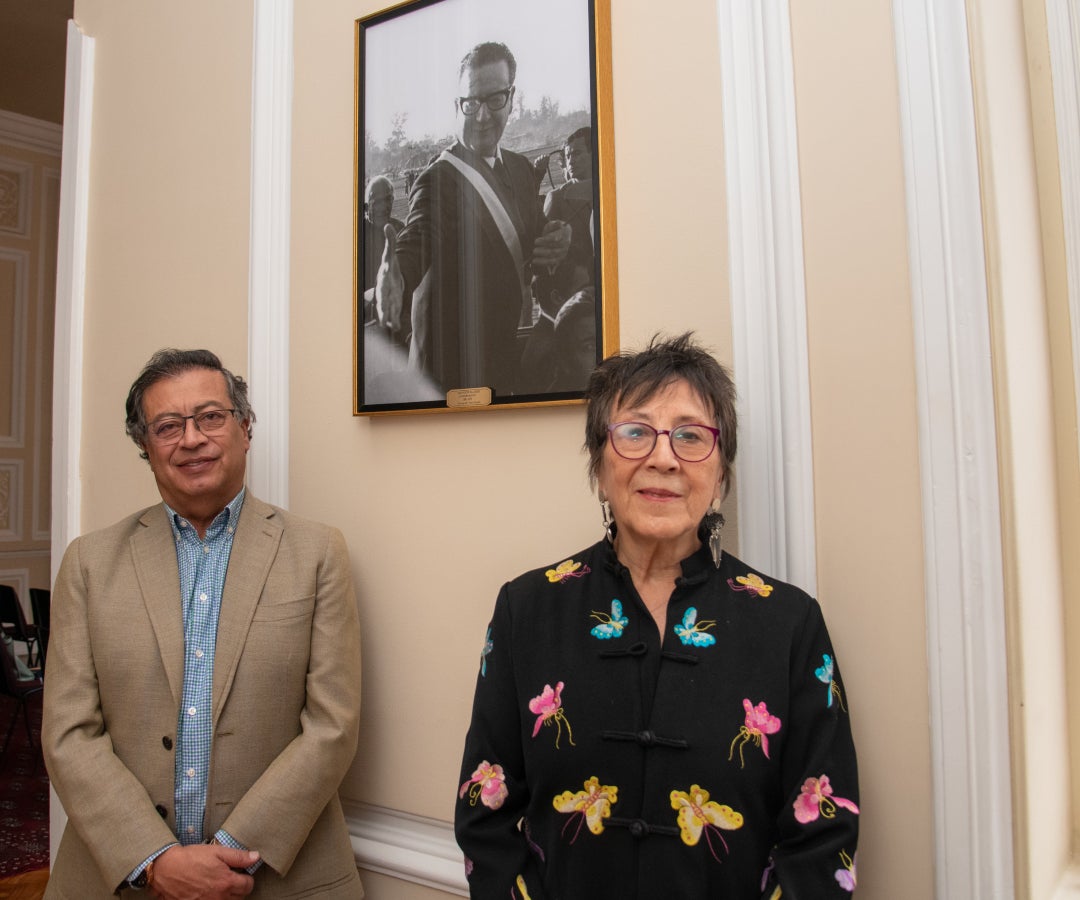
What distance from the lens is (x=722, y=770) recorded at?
124cm

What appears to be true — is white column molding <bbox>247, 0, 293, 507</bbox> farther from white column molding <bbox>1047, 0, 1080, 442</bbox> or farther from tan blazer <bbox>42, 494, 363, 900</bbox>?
white column molding <bbox>1047, 0, 1080, 442</bbox>

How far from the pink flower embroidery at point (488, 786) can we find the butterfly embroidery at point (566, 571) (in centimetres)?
32

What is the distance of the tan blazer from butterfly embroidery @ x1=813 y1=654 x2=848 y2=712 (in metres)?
1.00

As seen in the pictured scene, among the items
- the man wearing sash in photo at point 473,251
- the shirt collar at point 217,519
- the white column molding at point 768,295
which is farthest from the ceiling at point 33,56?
the white column molding at point 768,295

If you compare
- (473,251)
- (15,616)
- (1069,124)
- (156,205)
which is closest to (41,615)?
(15,616)

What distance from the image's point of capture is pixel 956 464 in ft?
4.39

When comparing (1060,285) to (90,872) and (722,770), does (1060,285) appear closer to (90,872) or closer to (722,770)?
(722,770)

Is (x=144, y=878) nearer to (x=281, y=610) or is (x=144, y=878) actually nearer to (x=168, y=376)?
(x=281, y=610)

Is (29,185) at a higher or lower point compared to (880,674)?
higher

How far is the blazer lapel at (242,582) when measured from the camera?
1761mm

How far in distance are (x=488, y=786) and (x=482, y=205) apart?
1.17 meters

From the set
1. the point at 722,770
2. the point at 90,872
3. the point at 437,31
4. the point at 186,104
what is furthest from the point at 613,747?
the point at 186,104

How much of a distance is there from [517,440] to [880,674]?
83cm

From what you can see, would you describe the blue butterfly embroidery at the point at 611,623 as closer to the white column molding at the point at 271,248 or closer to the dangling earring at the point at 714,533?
the dangling earring at the point at 714,533
